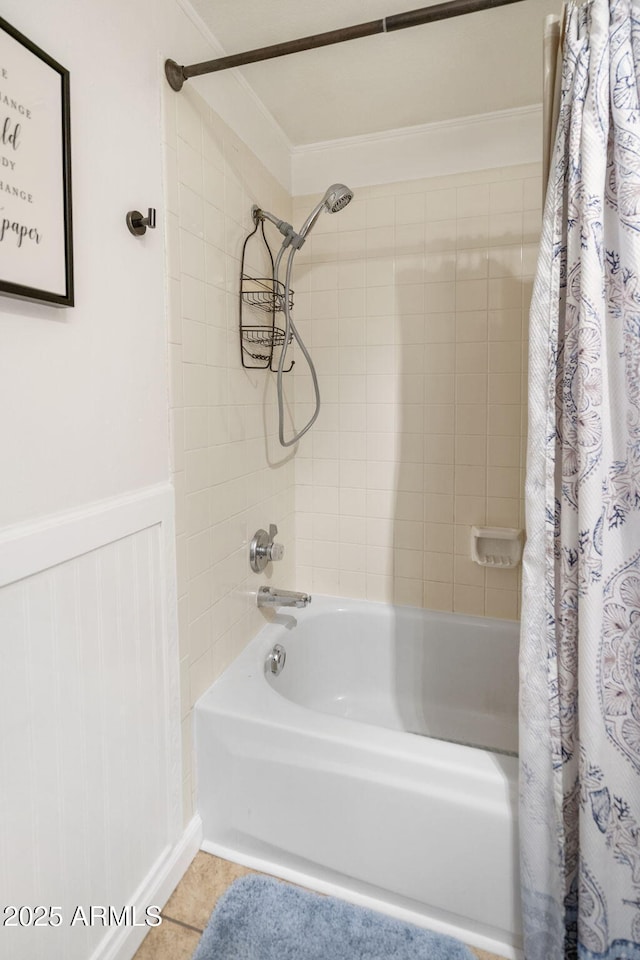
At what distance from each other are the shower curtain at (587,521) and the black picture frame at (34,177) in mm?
924

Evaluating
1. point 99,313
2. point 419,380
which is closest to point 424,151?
point 419,380

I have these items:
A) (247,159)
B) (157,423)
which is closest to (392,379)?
(247,159)

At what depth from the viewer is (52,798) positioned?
966 mm

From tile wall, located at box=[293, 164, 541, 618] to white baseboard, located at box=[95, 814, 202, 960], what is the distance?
1.07 metres

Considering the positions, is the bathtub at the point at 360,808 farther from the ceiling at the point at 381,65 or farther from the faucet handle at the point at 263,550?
the ceiling at the point at 381,65

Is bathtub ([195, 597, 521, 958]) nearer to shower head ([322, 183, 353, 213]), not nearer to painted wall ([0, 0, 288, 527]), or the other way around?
painted wall ([0, 0, 288, 527])

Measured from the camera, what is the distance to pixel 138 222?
113 cm

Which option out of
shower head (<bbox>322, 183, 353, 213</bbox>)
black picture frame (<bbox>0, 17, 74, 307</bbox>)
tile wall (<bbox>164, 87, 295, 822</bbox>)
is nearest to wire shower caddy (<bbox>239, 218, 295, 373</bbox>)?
tile wall (<bbox>164, 87, 295, 822</bbox>)

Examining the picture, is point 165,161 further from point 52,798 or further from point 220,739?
point 220,739

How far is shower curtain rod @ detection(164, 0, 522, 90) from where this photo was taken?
1027 millimetres

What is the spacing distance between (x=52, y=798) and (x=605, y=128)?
5.34 ft

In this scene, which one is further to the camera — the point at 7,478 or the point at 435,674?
the point at 435,674

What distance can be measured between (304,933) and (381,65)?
238 cm

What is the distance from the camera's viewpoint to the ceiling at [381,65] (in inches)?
53.9
